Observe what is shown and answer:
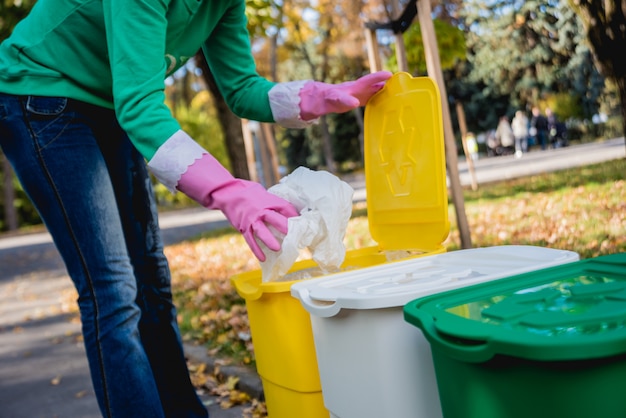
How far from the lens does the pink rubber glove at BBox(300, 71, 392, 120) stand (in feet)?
7.06

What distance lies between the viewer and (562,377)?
1070 mm

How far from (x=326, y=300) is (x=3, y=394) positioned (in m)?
2.91

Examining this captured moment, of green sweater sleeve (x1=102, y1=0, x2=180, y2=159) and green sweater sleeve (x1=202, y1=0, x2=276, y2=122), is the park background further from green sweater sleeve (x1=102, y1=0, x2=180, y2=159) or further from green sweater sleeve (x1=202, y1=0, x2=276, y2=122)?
green sweater sleeve (x1=102, y1=0, x2=180, y2=159)

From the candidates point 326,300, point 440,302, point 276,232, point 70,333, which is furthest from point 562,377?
point 70,333

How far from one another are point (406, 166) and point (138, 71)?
0.98 meters

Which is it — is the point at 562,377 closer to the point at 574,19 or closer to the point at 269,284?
the point at 269,284

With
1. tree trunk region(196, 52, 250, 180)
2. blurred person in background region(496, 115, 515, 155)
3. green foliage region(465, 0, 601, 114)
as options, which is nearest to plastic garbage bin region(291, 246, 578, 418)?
tree trunk region(196, 52, 250, 180)

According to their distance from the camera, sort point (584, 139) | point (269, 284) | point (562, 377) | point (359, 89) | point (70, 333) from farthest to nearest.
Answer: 1. point (584, 139)
2. point (70, 333)
3. point (359, 89)
4. point (269, 284)
5. point (562, 377)

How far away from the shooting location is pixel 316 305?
1.65 meters

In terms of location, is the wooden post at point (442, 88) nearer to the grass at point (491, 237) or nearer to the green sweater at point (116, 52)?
the grass at point (491, 237)

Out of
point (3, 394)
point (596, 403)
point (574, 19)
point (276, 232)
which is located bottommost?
point (3, 394)

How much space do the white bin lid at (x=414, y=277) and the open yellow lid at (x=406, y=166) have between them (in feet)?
0.75

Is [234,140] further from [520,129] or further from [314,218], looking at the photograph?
[520,129]

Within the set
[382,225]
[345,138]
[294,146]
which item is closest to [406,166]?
[382,225]
